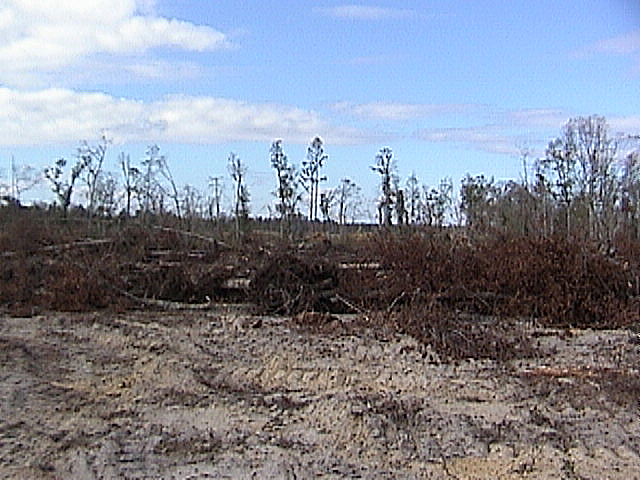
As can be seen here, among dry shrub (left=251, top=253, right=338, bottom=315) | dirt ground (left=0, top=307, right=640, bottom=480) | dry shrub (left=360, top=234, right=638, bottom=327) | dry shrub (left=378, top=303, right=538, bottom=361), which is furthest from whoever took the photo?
dry shrub (left=251, top=253, right=338, bottom=315)

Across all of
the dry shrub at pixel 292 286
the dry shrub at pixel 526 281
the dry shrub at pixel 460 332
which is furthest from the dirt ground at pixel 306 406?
the dry shrub at pixel 292 286

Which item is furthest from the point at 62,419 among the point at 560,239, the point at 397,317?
the point at 560,239

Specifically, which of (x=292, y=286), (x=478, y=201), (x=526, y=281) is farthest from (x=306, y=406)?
(x=478, y=201)

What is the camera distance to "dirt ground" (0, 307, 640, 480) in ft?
21.2

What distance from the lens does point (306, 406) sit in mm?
7844

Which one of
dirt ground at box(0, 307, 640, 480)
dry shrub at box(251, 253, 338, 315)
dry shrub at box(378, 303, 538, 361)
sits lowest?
dirt ground at box(0, 307, 640, 480)

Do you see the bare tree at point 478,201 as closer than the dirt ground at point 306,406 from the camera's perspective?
No

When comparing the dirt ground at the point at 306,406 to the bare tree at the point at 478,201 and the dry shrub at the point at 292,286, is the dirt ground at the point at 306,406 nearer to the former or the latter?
the dry shrub at the point at 292,286

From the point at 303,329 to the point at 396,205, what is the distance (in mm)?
11335

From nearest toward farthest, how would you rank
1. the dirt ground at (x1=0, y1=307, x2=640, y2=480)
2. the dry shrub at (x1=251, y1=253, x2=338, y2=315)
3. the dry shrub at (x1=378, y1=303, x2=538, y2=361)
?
1. the dirt ground at (x1=0, y1=307, x2=640, y2=480)
2. the dry shrub at (x1=378, y1=303, x2=538, y2=361)
3. the dry shrub at (x1=251, y1=253, x2=338, y2=315)

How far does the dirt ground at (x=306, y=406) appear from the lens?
645 centimetres

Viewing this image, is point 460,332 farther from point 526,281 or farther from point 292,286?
point 292,286

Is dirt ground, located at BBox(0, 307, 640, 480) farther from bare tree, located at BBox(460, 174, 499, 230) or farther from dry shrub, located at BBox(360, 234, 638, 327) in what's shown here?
bare tree, located at BBox(460, 174, 499, 230)

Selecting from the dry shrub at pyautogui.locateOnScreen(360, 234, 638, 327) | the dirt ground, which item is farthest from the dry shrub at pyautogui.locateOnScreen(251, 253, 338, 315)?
the dirt ground
